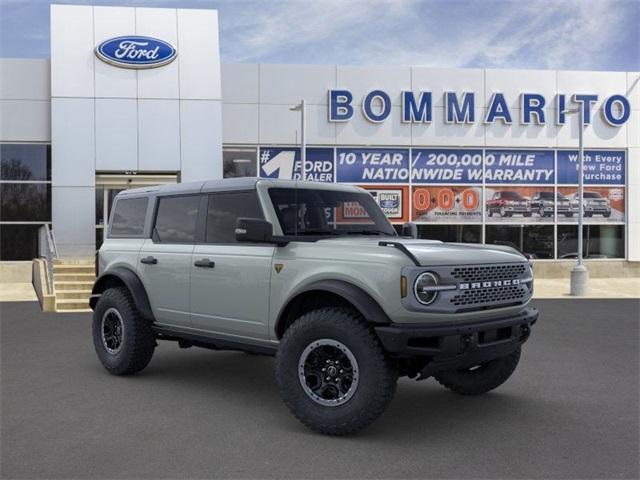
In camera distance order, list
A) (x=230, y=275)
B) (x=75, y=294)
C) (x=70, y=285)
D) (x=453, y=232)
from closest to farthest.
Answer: (x=230, y=275), (x=75, y=294), (x=70, y=285), (x=453, y=232)

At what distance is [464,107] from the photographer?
794 inches

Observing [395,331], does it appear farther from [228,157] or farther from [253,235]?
[228,157]

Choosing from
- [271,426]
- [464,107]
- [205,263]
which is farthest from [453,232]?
[271,426]

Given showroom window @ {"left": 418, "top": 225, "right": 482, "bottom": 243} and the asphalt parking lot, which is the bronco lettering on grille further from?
showroom window @ {"left": 418, "top": 225, "right": 482, "bottom": 243}

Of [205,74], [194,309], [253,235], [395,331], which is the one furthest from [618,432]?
[205,74]

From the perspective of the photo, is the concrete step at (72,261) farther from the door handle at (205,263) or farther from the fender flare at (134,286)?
the door handle at (205,263)

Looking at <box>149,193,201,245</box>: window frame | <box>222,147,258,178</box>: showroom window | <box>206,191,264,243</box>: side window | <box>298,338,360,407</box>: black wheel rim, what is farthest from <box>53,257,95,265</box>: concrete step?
<box>298,338,360,407</box>: black wheel rim

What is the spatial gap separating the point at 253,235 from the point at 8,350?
539 cm

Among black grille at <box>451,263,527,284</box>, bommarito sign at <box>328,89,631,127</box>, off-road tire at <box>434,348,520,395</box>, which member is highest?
bommarito sign at <box>328,89,631,127</box>

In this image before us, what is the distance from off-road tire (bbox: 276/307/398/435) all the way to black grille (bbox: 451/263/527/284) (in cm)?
84

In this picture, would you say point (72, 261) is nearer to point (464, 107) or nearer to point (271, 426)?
point (464, 107)

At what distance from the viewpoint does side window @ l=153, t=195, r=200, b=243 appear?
256 inches

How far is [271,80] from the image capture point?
1959 centimetres

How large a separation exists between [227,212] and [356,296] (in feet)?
6.23
